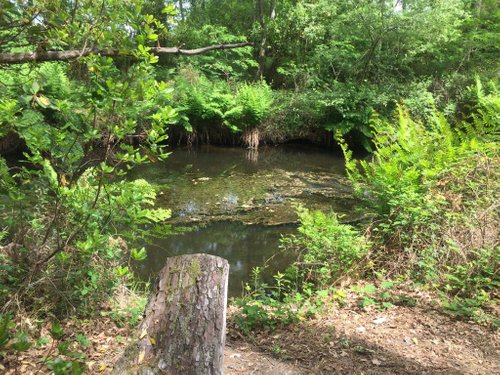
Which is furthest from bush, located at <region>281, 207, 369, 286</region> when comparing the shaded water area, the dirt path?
the shaded water area

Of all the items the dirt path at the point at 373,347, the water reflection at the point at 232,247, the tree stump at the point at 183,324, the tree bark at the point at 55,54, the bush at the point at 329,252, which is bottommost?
the water reflection at the point at 232,247

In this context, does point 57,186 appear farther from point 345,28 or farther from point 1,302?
point 345,28

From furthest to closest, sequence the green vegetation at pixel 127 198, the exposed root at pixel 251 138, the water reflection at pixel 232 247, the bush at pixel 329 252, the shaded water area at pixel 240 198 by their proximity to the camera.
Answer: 1. the exposed root at pixel 251 138
2. the shaded water area at pixel 240 198
3. the water reflection at pixel 232 247
4. the bush at pixel 329 252
5. the green vegetation at pixel 127 198

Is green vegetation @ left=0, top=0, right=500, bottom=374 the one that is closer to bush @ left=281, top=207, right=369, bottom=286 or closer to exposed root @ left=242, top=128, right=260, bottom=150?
bush @ left=281, top=207, right=369, bottom=286

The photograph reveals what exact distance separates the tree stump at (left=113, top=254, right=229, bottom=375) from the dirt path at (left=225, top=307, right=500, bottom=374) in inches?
33.0

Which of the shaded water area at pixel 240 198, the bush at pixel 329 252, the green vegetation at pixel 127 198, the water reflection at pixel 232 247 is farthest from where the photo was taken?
the shaded water area at pixel 240 198

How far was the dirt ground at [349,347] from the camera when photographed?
2.72 metres

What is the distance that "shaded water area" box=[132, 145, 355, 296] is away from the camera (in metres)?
5.74

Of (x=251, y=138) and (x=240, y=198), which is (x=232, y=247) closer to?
(x=240, y=198)

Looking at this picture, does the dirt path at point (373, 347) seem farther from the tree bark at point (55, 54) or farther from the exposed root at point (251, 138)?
the exposed root at point (251, 138)

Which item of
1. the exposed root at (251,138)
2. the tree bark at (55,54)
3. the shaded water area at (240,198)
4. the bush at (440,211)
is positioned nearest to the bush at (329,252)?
the bush at (440,211)

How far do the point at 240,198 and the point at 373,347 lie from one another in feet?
17.7

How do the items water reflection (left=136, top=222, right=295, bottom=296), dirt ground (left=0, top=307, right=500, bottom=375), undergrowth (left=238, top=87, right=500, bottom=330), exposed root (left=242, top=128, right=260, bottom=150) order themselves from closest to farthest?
dirt ground (left=0, top=307, right=500, bottom=375)
undergrowth (left=238, top=87, right=500, bottom=330)
water reflection (left=136, top=222, right=295, bottom=296)
exposed root (left=242, top=128, right=260, bottom=150)

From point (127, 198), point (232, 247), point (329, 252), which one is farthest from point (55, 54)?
point (232, 247)
